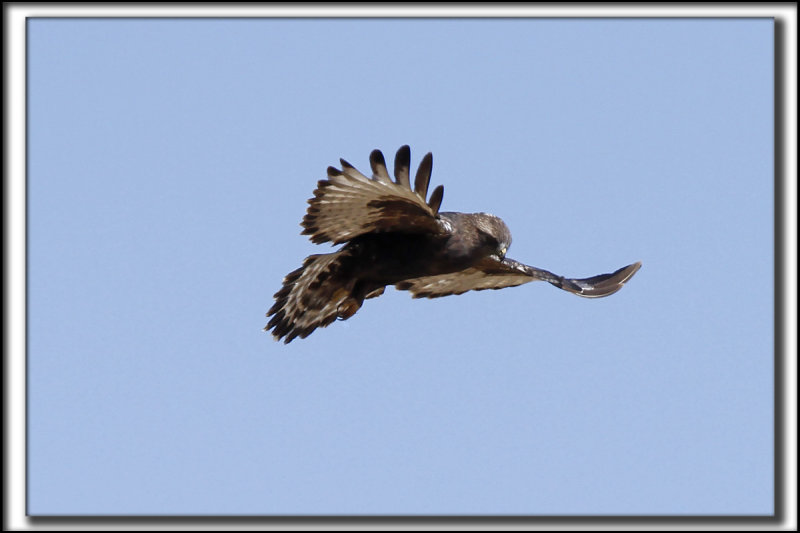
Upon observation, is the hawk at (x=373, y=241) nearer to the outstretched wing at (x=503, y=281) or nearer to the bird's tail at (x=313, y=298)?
the bird's tail at (x=313, y=298)

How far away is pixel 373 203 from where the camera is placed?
29.8ft

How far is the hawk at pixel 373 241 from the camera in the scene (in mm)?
8828

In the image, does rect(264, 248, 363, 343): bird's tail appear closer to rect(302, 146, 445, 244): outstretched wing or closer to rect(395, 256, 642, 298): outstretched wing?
rect(302, 146, 445, 244): outstretched wing

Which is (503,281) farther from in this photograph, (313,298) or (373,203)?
(373,203)

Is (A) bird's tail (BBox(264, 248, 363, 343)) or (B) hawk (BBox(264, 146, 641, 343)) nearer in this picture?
(B) hawk (BBox(264, 146, 641, 343))

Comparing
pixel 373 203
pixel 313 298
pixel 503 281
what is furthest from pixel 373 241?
pixel 503 281

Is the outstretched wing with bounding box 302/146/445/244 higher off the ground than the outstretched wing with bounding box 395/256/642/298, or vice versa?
the outstretched wing with bounding box 302/146/445/244

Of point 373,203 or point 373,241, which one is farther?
point 373,241

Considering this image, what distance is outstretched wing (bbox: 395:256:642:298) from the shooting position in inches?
435

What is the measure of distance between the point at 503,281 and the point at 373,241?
206 cm

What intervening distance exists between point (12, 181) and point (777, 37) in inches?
255

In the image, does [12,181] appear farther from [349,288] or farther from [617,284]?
[617,284]

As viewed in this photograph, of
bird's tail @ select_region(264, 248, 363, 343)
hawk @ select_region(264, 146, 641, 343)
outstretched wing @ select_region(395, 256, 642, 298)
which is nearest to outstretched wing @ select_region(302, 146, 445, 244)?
hawk @ select_region(264, 146, 641, 343)

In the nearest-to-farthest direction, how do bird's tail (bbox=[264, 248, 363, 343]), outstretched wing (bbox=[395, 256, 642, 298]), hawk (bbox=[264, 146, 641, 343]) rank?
hawk (bbox=[264, 146, 641, 343]) < bird's tail (bbox=[264, 248, 363, 343]) < outstretched wing (bbox=[395, 256, 642, 298])
